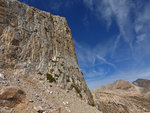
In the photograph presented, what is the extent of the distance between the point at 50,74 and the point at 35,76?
3951 millimetres

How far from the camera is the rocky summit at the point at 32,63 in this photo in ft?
44.0

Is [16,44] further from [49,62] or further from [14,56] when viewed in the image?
[49,62]

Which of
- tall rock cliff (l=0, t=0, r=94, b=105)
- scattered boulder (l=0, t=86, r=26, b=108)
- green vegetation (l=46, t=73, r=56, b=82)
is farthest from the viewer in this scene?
green vegetation (l=46, t=73, r=56, b=82)

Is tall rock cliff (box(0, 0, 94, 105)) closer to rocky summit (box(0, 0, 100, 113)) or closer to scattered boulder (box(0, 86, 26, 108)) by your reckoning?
rocky summit (box(0, 0, 100, 113))

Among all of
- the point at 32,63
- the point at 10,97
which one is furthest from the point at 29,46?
the point at 10,97

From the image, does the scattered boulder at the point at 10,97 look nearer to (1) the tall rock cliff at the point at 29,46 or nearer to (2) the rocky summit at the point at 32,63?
(2) the rocky summit at the point at 32,63

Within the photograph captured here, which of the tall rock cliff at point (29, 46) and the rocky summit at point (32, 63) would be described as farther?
the tall rock cliff at point (29, 46)

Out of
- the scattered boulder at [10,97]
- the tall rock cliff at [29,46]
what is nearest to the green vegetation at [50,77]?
the tall rock cliff at [29,46]

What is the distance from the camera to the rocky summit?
44.0ft

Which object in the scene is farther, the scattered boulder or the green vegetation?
the green vegetation

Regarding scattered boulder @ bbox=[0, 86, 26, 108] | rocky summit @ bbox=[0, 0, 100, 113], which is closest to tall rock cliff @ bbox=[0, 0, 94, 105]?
rocky summit @ bbox=[0, 0, 100, 113]

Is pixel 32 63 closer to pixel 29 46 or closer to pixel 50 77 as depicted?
pixel 29 46

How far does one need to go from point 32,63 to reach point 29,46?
14.8 feet

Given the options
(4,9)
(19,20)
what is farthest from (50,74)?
(4,9)
